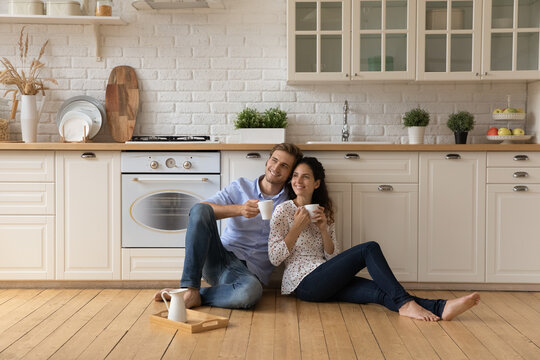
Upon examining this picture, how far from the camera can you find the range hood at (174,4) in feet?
13.1

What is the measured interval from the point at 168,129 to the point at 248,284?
60.7 inches

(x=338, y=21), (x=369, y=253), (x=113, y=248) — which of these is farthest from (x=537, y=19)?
(x=113, y=248)

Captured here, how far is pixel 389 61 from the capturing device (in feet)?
13.1

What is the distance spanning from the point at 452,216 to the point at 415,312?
903 mm

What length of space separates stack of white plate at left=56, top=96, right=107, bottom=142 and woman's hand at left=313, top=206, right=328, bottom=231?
65.1 inches

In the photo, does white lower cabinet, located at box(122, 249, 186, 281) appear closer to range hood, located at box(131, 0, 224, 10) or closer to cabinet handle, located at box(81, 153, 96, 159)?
cabinet handle, located at box(81, 153, 96, 159)

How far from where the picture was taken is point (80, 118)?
4141 millimetres

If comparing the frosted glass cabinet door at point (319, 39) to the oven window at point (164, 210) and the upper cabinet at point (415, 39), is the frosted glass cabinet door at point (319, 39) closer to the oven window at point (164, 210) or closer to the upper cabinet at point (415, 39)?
the upper cabinet at point (415, 39)

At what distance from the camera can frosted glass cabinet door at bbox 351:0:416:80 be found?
156 inches

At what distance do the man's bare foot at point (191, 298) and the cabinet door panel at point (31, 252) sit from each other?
3.38ft

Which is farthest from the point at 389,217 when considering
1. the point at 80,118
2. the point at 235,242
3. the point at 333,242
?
the point at 80,118

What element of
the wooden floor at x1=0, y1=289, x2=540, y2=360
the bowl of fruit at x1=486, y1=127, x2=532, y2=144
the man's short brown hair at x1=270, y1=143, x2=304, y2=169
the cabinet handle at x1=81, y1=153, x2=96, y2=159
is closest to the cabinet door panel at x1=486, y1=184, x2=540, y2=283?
the wooden floor at x1=0, y1=289, x2=540, y2=360

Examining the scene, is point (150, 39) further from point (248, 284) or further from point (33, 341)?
point (33, 341)

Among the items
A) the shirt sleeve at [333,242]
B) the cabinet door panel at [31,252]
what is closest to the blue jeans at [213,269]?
the shirt sleeve at [333,242]
